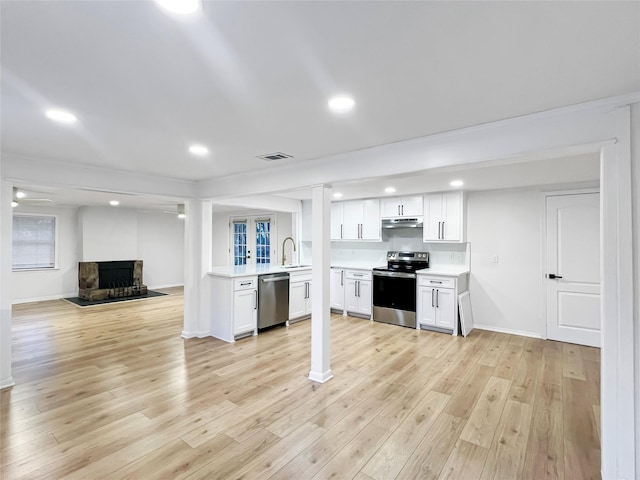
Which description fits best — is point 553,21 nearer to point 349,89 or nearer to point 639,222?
point 349,89

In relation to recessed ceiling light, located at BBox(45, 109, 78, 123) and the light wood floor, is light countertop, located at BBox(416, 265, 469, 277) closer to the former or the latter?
the light wood floor

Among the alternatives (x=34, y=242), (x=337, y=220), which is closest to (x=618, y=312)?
(x=337, y=220)

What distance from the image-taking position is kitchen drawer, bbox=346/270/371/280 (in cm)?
593

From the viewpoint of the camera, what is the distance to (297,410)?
9.20 feet

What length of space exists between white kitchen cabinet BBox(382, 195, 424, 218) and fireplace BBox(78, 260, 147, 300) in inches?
254

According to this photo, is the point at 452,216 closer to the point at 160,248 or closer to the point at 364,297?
the point at 364,297

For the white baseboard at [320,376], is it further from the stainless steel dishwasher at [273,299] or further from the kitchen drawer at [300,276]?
the kitchen drawer at [300,276]

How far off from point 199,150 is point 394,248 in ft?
14.0

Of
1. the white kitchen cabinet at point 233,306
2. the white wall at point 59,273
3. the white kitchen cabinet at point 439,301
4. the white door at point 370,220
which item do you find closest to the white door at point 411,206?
the white door at point 370,220

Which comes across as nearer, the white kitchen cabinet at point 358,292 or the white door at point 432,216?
the white door at point 432,216

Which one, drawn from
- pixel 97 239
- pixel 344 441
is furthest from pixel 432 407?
pixel 97 239

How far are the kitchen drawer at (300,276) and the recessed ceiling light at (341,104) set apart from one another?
12.1 ft

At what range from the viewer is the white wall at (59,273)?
7234 mm

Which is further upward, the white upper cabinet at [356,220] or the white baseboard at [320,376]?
the white upper cabinet at [356,220]
